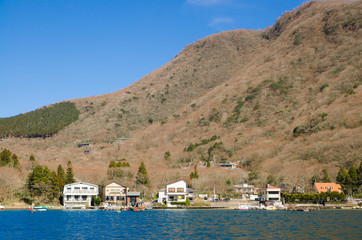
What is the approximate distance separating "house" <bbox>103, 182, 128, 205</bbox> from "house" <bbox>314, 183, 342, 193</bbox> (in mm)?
53678

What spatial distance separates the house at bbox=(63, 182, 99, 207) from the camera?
112 meters

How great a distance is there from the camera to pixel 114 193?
4675 inches

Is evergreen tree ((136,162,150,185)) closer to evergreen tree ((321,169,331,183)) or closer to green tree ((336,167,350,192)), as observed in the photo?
evergreen tree ((321,169,331,183))

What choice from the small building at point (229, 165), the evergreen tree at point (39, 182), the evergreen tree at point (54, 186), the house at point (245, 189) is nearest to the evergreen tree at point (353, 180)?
the house at point (245, 189)

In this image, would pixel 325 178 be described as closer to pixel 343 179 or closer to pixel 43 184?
pixel 343 179

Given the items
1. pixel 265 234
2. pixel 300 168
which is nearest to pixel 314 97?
pixel 300 168

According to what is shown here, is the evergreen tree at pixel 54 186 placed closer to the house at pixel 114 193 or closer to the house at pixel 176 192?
the house at pixel 114 193

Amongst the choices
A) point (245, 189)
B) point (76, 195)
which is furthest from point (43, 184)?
point (245, 189)

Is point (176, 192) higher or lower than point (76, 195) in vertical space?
higher

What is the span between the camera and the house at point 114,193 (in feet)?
389

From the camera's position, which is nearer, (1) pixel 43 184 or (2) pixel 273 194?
(1) pixel 43 184

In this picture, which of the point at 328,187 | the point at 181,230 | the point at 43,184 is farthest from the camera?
the point at 328,187

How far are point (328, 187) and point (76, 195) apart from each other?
68154 millimetres

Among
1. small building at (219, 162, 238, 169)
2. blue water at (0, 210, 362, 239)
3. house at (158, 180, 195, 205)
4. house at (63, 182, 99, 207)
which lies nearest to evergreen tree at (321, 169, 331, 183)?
house at (158, 180, 195, 205)
